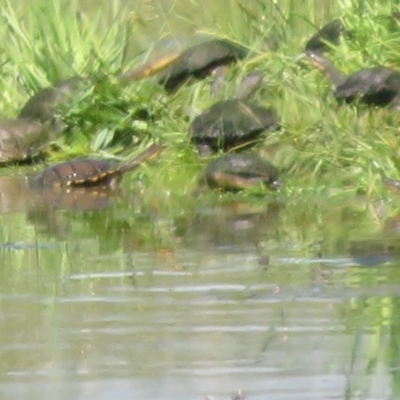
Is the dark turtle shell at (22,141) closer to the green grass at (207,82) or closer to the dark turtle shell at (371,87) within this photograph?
the green grass at (207,82)

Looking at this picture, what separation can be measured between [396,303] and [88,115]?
4756 mm

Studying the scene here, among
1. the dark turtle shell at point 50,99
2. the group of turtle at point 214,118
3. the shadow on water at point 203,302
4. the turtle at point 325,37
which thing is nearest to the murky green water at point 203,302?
the shadow on water at point 203,302

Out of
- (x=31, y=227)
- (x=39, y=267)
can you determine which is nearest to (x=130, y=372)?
(x=39, y=267)

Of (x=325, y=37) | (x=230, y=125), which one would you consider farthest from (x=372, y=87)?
(x=325, y=37)

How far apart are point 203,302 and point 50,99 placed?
4886 millimetres

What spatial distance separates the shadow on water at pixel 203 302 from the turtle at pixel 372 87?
0.92 m

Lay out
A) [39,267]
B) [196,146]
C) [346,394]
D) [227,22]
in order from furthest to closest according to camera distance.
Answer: [227,22] → [196,146] → [39,267] → [346,394]

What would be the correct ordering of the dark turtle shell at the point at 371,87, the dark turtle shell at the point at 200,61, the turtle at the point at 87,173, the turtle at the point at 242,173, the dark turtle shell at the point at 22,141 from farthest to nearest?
the dark turtle shell at the point at 22,141
the dark turtle shell at the point at 200,61
the turtle at the point at 87,173
the dark turtle shell at the point at 371,87
the turtle at the point at 242,173

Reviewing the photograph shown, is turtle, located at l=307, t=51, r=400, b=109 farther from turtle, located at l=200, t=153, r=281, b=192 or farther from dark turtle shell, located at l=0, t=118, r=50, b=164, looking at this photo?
dark turtle shell, located at l=0, t=118, r=50, b=164

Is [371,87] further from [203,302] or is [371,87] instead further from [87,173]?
[203,302]

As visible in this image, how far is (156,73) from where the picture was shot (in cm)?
943

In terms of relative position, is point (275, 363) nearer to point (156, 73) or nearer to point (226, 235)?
point (226, 235)

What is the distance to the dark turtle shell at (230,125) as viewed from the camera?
8.23 m

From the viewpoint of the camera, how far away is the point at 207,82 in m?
9.32
